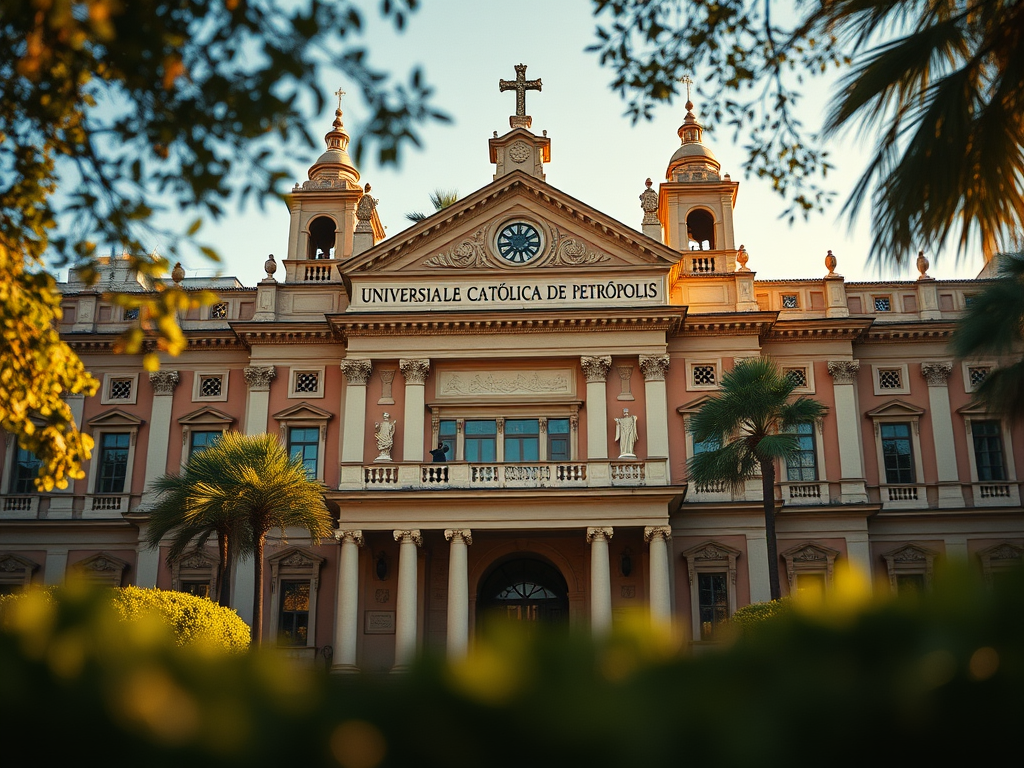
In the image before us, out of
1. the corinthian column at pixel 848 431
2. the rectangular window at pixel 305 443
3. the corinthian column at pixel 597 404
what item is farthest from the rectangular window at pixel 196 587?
the corinthian column at pixel 848 431

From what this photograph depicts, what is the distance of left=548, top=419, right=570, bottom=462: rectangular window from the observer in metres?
29.0

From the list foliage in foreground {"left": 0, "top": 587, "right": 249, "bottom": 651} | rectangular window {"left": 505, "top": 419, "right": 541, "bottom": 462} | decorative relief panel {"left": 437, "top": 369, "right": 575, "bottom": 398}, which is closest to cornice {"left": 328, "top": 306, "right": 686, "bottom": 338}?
decorative relief panel {"left": 437, "top": 369, "right": 575, "bottom": 398}

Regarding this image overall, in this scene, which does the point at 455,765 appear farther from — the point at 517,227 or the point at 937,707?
the point at 517,227

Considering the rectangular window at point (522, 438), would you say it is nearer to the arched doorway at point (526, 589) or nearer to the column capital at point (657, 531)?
the arched doorway at point (526, 589)

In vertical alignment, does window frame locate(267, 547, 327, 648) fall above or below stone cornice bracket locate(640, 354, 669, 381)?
below

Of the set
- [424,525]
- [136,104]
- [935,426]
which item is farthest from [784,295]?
[136,104]

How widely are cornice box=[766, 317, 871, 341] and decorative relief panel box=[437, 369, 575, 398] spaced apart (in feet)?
21.9

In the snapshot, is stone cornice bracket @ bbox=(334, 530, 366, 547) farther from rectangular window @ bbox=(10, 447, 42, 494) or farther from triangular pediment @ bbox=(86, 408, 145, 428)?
rectangular window @ bbox=(10, 447, 42, 494)

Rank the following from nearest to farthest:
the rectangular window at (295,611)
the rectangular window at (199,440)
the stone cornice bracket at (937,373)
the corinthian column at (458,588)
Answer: the corinthian column at (458,588), the rectangular window at (295,611), the rectangular window at (199,440), the stone cornice bracket at (937,373)

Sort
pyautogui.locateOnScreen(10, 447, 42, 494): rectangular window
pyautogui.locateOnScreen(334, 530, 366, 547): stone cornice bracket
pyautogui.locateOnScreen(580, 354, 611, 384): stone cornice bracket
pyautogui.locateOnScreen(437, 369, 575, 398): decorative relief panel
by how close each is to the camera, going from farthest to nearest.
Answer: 1. pyautogui.locateOnScreen(10, 447, 42, 494): rectangular window
2. pyautogui.locateOnScreen(437, 369, 575, 398): decorative relief panel
3. pyautogui.locateOnScreen(580, 354, 611, 384): stone cornice bracket
4. pyautogui.locateOnScreen(334, 530, 366, 547): stone cornice bracket

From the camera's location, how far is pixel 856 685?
9.52 ft

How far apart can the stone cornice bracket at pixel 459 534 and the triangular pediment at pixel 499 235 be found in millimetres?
7949

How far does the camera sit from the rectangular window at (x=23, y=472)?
31.1 m

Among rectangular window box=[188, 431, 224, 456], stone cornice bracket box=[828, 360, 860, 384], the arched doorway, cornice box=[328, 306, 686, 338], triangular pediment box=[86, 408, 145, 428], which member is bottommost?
the arched doorway
